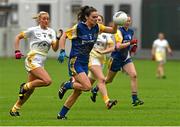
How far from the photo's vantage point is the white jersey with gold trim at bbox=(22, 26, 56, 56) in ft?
60.3

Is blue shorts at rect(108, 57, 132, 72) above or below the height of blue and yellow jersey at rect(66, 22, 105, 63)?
below

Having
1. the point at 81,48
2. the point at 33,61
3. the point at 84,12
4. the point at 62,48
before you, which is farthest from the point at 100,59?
the point at 62,48

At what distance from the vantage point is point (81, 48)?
56.2ft

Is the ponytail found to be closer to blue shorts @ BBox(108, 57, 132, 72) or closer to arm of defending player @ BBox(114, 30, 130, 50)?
arm of defending player @ BBox(114, 30, 130, 50)

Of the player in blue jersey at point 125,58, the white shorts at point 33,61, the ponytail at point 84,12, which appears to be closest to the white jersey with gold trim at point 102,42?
the player in blue jersey at point 125,58

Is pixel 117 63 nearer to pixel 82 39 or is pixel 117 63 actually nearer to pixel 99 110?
pixel 99 110

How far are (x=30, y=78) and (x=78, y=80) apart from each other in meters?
1.86

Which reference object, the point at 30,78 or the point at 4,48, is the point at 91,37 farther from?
the point at 4,48

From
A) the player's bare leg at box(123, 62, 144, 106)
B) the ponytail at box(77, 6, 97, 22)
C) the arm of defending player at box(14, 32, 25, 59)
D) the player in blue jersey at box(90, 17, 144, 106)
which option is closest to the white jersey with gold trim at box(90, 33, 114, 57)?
the player in blue jersey at box(90, 17, 144, 106)

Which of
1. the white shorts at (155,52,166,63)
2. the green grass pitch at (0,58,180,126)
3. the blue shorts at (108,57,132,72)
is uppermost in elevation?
the blue shorts at (108,57,132,72)

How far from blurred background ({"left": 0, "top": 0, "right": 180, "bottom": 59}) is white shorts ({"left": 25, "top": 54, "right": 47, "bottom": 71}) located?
44004 millimetres

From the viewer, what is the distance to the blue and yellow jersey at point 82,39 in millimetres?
17000

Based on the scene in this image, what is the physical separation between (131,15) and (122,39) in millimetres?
46997

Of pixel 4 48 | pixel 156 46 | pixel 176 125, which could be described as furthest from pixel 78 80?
pixel 4 48
